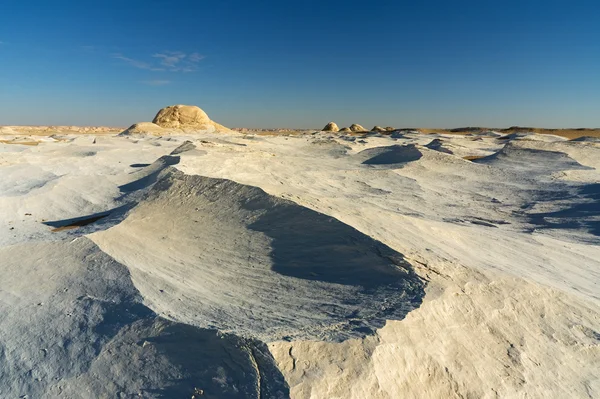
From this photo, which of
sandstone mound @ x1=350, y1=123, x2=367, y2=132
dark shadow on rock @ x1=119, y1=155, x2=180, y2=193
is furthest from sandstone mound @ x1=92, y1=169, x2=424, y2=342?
sandstone mound @ x1=350, y1=123, x2=367, y2=132

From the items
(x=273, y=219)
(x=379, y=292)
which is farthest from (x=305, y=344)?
(x=273, y=219)

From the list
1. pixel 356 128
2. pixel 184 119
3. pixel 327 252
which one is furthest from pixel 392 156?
pixel 356 128

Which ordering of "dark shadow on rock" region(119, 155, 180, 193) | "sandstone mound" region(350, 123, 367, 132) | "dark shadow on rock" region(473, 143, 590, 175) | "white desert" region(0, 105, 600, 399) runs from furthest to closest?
1. "sandstone mound" region(350, 123, 367, 132)
2. "dark shadow on rock" region(473, 143, 590, 175)
3. "dark shadow on rock" region(119, 155, 180, 193)
4. "white desert" region(0, 105, 600, 399)

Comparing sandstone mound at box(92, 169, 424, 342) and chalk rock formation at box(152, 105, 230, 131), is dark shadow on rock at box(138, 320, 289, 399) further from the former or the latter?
chalk rock formation at box(152, 105, 230, 131)

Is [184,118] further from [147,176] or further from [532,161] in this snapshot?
[532,161]

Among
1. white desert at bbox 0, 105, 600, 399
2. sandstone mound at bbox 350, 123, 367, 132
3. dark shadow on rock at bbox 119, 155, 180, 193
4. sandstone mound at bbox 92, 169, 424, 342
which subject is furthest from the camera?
sandstone mound at bbox 350, 123, 367, 132

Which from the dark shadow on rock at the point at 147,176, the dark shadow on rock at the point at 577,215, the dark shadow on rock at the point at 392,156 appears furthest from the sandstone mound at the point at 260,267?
the dark shadow on rock at the point at 392,156

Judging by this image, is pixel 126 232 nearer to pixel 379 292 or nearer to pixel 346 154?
pixel 379 292
